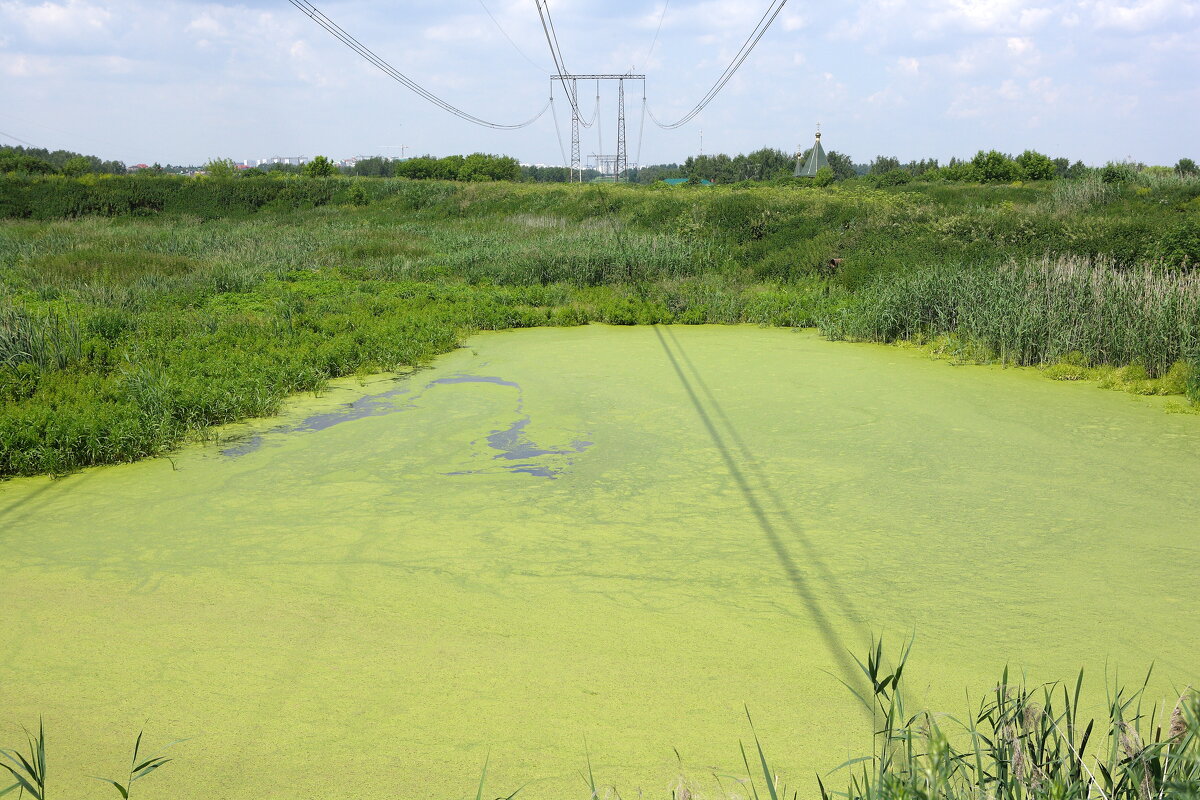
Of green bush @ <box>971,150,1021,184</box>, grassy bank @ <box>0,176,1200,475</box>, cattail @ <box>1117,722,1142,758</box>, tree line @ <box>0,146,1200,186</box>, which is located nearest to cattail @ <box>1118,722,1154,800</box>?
cattail @ <box>1117,722,1142,758</box>

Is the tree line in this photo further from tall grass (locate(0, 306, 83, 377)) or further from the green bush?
tall grass (locate(0, 306, 83, 377))

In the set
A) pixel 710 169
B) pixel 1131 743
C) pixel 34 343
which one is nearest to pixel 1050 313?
pixel 1131 743

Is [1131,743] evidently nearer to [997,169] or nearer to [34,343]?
[34,343]

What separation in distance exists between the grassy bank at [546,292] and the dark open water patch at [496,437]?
0.47 m

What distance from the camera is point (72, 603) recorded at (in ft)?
12.0

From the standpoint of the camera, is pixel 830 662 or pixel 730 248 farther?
pixel 730 248

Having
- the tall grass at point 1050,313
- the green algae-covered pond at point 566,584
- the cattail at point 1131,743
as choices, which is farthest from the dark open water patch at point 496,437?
the tall grass at point 1050,313

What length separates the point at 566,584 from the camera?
3803mm

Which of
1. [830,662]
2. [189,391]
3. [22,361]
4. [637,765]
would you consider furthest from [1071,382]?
[22,361]

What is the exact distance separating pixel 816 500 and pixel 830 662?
177 cm

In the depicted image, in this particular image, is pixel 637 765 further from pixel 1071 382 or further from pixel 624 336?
pixel 624 336

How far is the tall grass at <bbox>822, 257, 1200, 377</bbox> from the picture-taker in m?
7.59

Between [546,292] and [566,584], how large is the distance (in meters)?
9.27

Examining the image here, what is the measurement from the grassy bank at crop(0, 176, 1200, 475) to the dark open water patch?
0.47m
